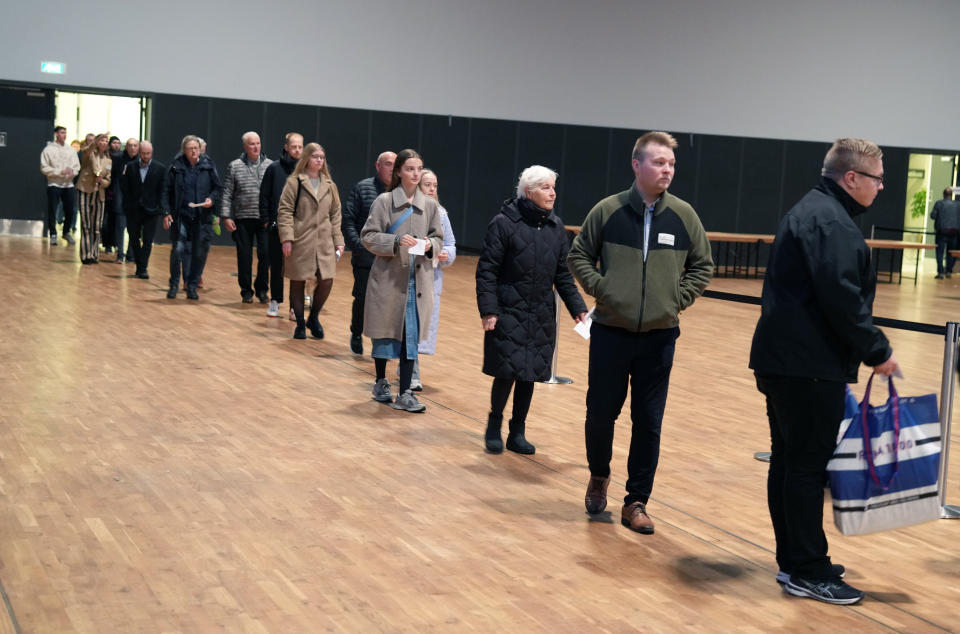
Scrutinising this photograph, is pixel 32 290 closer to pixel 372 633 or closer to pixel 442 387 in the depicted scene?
pixel 442 387

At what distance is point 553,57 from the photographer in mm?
23719

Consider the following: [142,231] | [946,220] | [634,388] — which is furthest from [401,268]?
[946,220]

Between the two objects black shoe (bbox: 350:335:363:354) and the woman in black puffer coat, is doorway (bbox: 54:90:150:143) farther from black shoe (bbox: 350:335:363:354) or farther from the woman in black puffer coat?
the woman in black puffer coat

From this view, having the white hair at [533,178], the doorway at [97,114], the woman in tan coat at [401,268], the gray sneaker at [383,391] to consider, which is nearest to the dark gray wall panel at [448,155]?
the doorway at [97,114]

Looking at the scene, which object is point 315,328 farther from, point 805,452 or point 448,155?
point 448,155

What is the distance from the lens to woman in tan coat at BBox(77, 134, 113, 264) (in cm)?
1628

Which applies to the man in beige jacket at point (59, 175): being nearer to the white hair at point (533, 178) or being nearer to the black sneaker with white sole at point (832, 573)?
the white hair at point (533, 178)

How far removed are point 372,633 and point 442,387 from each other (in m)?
4.80

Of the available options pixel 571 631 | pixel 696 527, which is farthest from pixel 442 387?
pixel 571 631

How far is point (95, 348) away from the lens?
9.31 metres

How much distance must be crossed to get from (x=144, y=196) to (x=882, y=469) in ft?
38.5

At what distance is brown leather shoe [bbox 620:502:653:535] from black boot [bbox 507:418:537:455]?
1.38 metres

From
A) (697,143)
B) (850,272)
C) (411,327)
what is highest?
(697,143)

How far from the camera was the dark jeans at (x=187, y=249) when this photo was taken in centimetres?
1271
